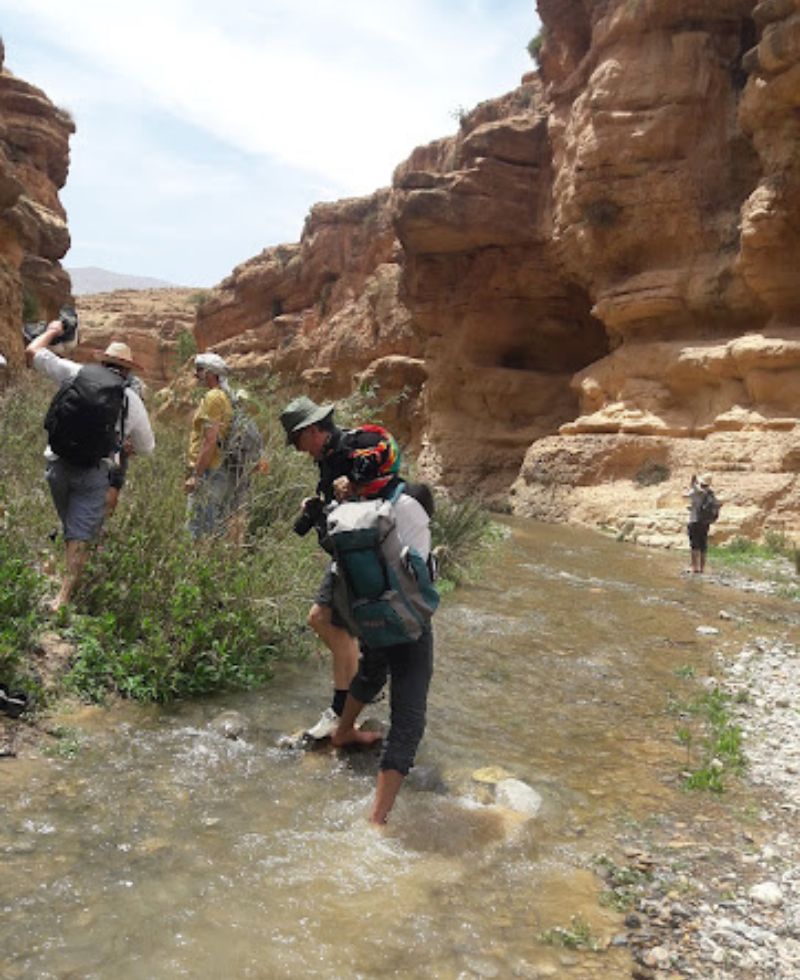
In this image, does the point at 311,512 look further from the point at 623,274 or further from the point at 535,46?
the point at 535,46

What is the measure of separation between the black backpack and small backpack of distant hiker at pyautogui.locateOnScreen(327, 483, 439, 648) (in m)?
1.89

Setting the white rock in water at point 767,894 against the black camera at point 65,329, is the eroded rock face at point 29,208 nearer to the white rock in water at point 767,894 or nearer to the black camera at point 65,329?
the black camera at point 65,329

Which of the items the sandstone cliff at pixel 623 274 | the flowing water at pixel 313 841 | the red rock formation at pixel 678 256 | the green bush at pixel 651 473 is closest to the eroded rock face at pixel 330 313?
the sandstone cliff at pixel 623 274

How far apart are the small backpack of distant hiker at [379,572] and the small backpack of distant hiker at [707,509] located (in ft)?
34.1

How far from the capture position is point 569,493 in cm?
2141

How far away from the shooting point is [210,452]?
Answer: 226 inches

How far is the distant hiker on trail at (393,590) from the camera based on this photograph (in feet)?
10.1

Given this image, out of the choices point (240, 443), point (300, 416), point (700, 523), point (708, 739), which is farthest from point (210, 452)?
point (700, 523)

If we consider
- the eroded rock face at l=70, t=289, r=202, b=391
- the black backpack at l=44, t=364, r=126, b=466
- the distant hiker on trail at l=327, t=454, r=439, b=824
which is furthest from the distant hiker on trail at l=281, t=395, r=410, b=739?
the eroded rock face at l=70, t=289, r=202, b=391

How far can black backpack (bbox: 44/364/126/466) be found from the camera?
433 cm

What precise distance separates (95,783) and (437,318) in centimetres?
2693

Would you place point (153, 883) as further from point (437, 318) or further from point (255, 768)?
point (437, 318)

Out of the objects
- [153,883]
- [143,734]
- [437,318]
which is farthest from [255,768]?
[437,318]

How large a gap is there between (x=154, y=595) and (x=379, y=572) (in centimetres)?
184
